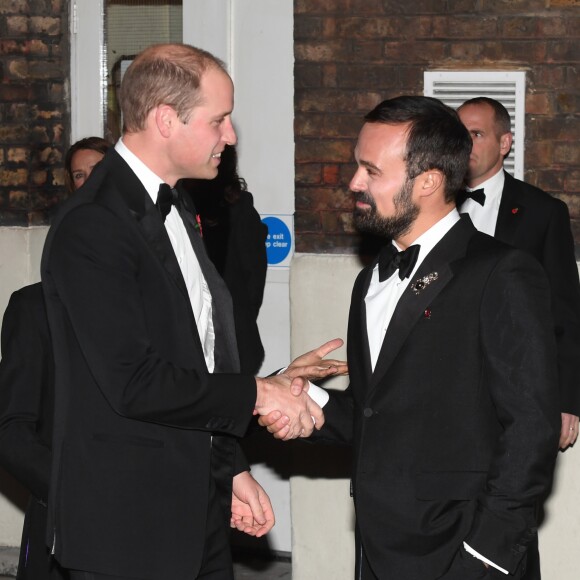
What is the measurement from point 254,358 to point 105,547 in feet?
7.44

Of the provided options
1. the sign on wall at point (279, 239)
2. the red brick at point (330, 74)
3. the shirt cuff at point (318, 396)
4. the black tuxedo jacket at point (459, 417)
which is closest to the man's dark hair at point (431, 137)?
the black tuxedo jacket at point (459, 417)

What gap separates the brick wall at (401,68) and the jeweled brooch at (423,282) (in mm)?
2096

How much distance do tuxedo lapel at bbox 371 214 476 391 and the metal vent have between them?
2050 millimetres

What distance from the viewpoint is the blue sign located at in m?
5.51

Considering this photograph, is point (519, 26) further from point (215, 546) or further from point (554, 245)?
point (215, 546)

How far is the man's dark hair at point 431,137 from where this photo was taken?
3062mm

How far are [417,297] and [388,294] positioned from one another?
0.72ft

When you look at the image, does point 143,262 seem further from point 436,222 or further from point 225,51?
point 225,51

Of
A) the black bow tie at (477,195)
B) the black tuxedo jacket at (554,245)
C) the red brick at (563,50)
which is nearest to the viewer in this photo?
the black tuxedo jacket at (554,245)

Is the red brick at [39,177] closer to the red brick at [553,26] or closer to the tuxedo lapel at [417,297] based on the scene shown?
the red brick at [553,26]

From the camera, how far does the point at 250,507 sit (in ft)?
10.9

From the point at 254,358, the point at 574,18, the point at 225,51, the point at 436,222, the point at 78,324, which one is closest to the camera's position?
the point at 78,324

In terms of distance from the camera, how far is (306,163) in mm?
5145

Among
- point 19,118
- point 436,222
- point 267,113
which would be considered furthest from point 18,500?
point 436,222
